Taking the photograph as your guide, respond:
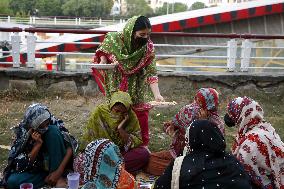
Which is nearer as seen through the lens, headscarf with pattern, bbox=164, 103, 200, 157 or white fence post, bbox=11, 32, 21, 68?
headscarf with pattern, bbox=164, 103, 200, 157

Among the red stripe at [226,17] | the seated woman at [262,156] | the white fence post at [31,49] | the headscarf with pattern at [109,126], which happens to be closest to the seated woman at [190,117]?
the headscarf with pattern at [109,126]

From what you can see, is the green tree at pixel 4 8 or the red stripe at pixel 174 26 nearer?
the red stripe at pixel 174 26

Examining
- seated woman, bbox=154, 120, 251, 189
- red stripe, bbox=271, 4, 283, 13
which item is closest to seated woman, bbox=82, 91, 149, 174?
seated woman, bbox=154, 120, 251, 189

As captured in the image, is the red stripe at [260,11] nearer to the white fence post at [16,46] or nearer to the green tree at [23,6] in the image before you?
the white fence post at [16,46]

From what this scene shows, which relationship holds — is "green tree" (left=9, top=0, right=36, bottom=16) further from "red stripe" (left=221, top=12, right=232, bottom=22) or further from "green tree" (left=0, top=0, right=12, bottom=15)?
"red stripe" (left=221, top=12, right=232, bottom=22)

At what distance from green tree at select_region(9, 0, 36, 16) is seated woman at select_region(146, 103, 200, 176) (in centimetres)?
4634

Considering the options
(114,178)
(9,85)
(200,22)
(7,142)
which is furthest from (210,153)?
(200,22)

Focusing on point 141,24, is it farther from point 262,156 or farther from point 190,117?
point 262,156

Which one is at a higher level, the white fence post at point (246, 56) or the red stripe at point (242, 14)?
the red stripe at point (242, 14)

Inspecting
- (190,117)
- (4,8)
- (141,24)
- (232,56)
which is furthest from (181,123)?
(4,8)

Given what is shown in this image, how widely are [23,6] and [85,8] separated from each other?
6801 mm

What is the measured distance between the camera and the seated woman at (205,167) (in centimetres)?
229

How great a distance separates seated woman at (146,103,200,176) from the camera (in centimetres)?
391

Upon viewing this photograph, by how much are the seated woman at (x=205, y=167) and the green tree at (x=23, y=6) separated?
1885 inches
